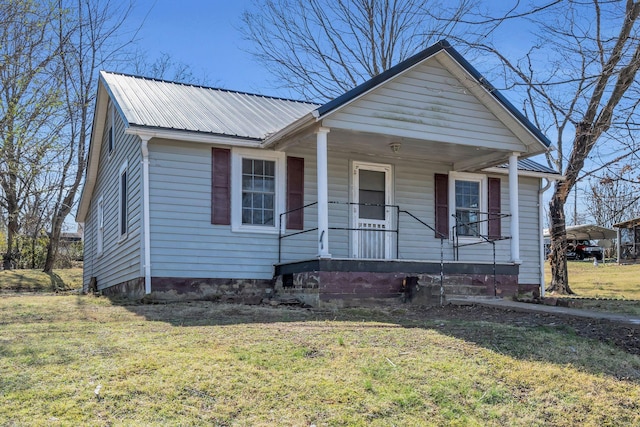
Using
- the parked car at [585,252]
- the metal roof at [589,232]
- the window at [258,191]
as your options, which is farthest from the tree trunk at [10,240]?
the parked car at [585,252]

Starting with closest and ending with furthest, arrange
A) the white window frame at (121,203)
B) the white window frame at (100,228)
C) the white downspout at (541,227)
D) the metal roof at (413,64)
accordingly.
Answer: the metal roof at (413,64) → the white window frame at (121,203) → the white downspout at (541,227) → the white window frame at (100,228)

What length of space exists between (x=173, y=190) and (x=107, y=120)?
5.46 metres

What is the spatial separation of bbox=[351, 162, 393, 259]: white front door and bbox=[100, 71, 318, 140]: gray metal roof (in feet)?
6.45

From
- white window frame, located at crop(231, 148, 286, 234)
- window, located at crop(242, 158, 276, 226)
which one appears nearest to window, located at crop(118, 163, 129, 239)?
white window frame, located at crop(231, 148, 286, 234)

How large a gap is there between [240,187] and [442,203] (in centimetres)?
454

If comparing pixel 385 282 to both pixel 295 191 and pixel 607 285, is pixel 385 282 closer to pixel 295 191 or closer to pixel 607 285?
pixel 295 191

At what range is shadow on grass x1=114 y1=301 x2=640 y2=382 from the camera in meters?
6.20

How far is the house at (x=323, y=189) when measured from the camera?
1026 cm

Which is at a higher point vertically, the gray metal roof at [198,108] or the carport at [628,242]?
the gray metal roof at [198,108]

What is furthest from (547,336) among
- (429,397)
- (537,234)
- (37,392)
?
(537,234)

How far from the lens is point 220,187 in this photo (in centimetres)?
1120

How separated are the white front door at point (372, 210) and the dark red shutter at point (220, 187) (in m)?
2.65

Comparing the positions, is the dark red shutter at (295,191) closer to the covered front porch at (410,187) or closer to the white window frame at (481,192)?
the covered front porch at (410,187)

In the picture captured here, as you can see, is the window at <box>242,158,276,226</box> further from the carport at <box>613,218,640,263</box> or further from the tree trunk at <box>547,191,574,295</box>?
the carport at <box>613,218,640,263</box>
